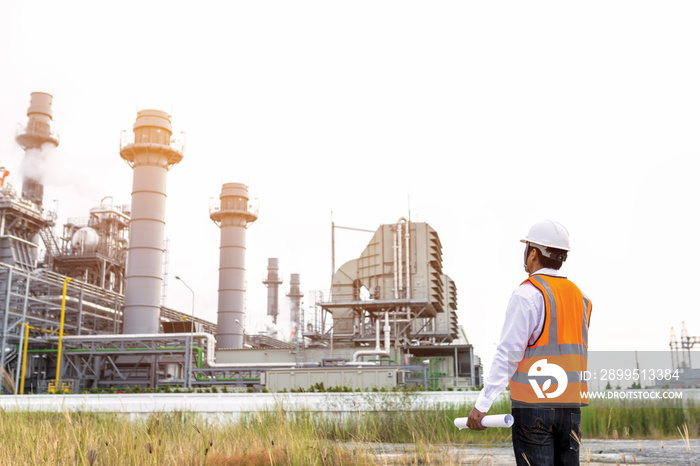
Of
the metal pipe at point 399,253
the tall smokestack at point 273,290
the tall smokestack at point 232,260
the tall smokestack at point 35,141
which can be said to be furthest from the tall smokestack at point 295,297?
the metal pipe at point 399,253

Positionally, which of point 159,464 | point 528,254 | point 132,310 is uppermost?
point 132,310

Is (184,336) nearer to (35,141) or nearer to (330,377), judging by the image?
(330,377)

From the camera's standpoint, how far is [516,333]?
329 centimetres

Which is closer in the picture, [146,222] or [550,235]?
[550,235]

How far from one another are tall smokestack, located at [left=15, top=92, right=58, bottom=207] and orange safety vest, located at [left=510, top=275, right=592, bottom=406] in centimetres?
5221

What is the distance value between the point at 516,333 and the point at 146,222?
40388mm

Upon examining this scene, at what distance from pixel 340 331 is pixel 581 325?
128 ft

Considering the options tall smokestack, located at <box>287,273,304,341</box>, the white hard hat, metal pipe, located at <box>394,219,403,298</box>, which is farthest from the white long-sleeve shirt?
tall smokestack, located at <box>287,273,304,341</box>

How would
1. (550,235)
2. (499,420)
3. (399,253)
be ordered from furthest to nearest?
(399,253) < (550,235) < (499,420)

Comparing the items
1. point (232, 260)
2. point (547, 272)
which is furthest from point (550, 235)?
point (232, 260)

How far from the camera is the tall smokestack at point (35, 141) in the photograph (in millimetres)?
49625

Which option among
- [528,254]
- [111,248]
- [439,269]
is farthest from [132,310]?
[528,254]

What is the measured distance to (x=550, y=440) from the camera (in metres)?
3.30

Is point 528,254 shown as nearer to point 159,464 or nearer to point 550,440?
point 550,440
